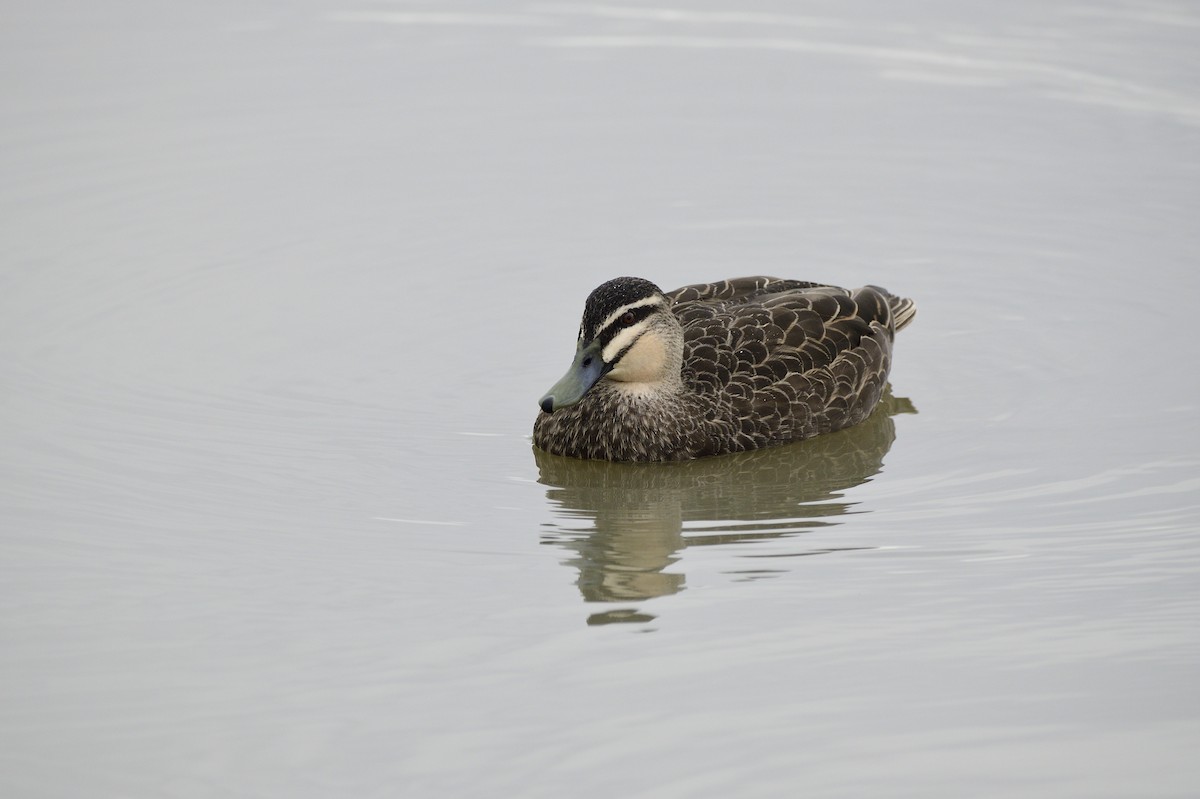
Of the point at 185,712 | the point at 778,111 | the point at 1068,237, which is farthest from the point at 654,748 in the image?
the point at 778,111

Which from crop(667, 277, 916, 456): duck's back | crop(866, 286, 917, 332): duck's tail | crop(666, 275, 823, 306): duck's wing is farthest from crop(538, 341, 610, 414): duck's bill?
crop(866, 286, 917, 332): duck's tail

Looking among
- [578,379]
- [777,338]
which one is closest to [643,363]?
[578,379]

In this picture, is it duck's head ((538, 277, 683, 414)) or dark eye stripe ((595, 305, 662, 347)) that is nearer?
duck's head ((538, 277, 683, 414))

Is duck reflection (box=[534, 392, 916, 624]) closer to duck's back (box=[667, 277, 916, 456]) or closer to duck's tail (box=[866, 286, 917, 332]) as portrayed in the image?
duck's back (box=[667, 277, 916, 456])

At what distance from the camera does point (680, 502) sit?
11.0 meters

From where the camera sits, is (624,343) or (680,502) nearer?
(680,502)

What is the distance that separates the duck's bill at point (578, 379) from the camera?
11008 millimetres

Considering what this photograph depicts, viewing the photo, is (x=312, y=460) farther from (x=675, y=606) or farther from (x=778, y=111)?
(x=778, y=111)

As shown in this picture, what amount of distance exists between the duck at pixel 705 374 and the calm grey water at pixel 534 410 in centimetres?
23

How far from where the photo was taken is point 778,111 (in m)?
17.8

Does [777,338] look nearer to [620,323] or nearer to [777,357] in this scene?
[777,357]

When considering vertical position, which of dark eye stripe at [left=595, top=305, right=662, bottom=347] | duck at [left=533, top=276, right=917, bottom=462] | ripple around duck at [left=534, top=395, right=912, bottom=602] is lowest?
ripple around duck at [left=534, top=395, right=912, bottom=602]

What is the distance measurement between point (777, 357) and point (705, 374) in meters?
0.57

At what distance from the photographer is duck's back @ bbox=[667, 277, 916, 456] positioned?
39.0 feet
